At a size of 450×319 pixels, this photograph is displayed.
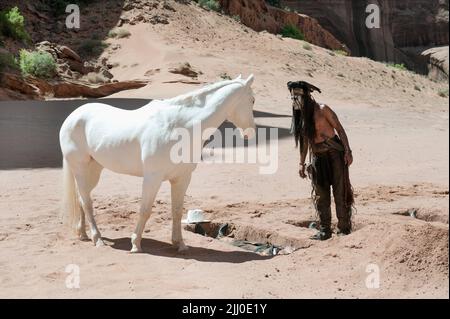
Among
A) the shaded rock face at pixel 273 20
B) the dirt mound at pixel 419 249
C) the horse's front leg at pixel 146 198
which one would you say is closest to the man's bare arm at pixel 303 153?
the horse's front leg at pixel 146 198

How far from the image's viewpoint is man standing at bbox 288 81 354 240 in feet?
24.2

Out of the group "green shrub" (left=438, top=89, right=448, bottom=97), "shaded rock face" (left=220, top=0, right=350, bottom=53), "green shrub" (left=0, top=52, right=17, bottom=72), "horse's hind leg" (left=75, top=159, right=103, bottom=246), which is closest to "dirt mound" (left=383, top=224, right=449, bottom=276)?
"horse's hind leg" (left=75, top=159, right=103, bottom=246)

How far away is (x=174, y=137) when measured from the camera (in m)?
6.76

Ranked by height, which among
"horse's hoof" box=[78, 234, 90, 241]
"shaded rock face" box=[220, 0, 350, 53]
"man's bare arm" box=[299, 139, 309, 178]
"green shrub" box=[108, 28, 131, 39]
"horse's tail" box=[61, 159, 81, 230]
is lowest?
"horse's hoof" box=[78, 234, 90, 241]

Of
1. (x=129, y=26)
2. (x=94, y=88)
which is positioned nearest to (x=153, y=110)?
(x=94, y=88)

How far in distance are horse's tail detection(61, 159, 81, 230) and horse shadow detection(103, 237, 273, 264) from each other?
44cm

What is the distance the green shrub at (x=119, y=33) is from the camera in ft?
111

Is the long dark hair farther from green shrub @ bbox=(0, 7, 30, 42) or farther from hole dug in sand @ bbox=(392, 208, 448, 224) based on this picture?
green shrub @ bbox=(0, 7, 30, 42)

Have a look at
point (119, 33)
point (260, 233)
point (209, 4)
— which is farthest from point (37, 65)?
point (260, 233)

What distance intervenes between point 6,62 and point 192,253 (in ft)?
62.5

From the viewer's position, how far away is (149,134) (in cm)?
684

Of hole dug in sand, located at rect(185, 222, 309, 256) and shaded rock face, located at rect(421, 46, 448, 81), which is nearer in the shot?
hole dug in sand, located at rect(185, 222, 309, 256)
